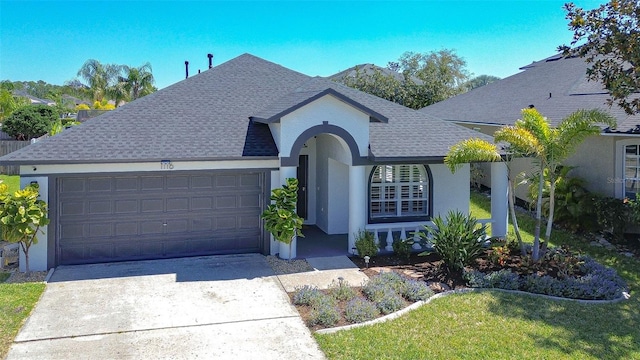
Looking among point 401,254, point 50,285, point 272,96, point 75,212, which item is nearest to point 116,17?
point 272,96

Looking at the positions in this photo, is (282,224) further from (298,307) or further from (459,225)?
(459,225)

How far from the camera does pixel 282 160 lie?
1238cm

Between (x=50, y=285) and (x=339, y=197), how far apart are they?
26.6ft

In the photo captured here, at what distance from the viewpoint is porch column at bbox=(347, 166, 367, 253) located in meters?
12.8

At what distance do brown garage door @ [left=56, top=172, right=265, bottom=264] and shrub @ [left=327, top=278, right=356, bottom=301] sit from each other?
11.4 feet

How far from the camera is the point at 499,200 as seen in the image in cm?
1386

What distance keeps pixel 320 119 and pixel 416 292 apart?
16.2 ft

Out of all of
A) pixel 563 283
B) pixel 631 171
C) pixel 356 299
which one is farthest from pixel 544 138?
pixel 356 299

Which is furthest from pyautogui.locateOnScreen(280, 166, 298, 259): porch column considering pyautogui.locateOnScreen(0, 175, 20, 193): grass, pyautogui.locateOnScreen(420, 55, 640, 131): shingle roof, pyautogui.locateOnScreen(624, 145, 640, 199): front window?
pyautogui.locateOnScreen(0, 175, 20, 193): grass

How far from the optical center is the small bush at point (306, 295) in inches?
370

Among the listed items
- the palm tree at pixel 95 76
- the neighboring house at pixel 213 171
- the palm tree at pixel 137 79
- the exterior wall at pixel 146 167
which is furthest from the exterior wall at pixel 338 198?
the palm tree at pixel 95 76

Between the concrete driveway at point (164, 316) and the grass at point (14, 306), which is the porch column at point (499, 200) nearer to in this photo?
the concrete driveway at point (164, 316)

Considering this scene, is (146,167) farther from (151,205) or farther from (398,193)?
(398,193)

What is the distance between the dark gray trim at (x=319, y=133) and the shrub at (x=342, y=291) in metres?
3.60
